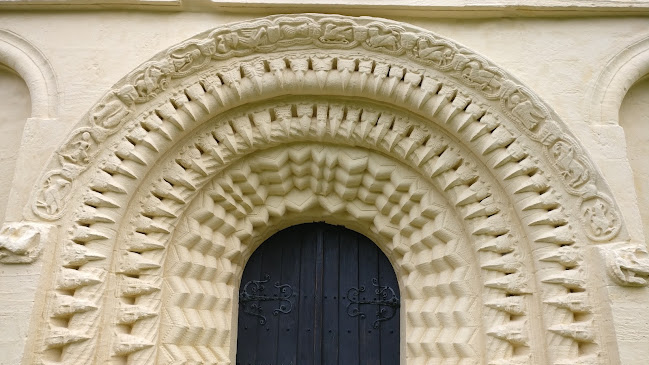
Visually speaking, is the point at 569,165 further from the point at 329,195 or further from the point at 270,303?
the point at 270,303

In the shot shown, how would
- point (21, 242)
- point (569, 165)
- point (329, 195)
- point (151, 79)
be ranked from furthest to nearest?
point (329, 195) → point (151, 79) → point (569, 165) → point (21, 242)

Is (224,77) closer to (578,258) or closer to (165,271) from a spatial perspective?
(165,271)

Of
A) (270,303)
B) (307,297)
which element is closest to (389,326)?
(307,297)

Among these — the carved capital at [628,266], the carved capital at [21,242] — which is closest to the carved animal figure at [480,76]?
the carved capital at [628,266]

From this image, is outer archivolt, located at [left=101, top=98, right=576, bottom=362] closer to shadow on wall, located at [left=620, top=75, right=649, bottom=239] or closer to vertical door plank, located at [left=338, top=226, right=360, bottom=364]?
vertical door plank, located at [left=338, top=226, right=360, bottom=364]

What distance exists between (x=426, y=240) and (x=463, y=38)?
48.9 inches

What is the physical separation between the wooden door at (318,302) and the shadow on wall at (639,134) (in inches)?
60.1

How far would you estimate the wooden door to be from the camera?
3402mm

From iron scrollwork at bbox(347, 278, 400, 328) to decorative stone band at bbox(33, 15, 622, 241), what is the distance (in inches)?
49.7

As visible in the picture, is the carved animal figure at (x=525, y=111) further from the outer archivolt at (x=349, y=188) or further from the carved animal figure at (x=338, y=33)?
the carved animal figure at (x=338, y=33)

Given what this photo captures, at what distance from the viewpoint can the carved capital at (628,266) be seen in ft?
8.64

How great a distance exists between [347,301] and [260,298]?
0.56m

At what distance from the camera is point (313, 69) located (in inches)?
130

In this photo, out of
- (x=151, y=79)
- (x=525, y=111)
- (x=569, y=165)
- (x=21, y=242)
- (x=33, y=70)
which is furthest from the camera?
(x=33, y=70)
